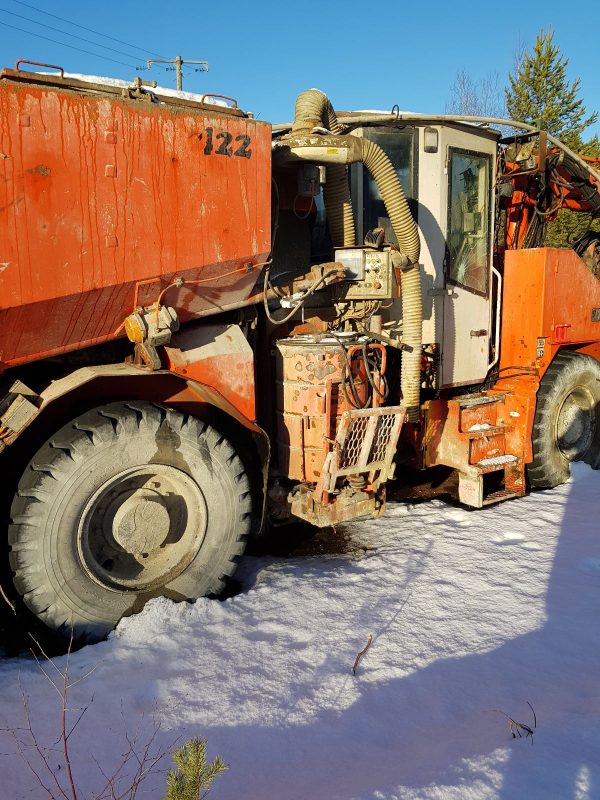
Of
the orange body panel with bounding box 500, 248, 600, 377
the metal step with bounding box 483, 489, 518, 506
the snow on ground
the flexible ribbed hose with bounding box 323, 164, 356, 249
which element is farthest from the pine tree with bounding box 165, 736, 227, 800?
the orange body panel with bounding box 500, 248, 600, 377

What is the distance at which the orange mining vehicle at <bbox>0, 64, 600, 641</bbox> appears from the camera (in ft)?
10.0

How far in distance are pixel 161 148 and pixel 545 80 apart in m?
22.7

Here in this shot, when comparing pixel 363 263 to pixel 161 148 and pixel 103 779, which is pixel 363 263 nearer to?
pixel 161 148

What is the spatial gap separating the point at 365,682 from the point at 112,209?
2.59 meters

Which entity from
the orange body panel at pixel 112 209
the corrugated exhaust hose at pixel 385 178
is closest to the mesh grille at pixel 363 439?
the corrugated exhaust hose at pixel 385 178

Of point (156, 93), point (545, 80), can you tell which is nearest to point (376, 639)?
point (156, 93)

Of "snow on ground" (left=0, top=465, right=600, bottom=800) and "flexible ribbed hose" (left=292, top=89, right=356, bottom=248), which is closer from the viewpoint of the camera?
"snow on ground" (left=0, top=465, right=600, bottom=800)

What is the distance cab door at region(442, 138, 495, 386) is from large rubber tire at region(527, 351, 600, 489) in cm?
70

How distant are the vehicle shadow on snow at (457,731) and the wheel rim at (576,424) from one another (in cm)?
294

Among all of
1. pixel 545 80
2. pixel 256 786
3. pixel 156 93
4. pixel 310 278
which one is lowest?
pixel 256 786

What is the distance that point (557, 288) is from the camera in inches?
228

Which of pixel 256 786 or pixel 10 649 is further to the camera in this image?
pixel 10 649

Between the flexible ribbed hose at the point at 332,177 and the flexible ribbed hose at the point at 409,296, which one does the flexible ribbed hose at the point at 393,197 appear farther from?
the flexible ribbed hose at the point at 332,177

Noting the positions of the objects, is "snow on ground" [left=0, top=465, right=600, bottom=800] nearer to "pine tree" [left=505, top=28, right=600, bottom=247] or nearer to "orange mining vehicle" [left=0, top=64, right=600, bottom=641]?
"orange mining vehicle" [left=0, top=64, right=600, bottom=641]
